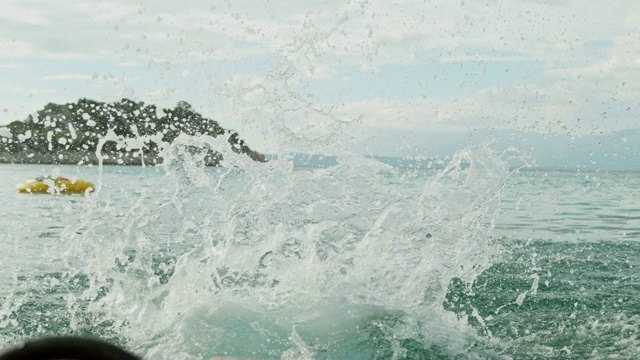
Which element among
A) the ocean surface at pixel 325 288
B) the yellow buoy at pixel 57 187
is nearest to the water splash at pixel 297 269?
the ocean surface at pixel 325 288

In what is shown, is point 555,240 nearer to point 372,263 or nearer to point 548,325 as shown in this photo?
point 548,325

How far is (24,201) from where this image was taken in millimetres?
36844

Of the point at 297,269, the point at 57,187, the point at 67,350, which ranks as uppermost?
the point at 57,187

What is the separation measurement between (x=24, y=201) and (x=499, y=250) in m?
27.4

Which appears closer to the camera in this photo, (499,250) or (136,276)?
(136,276)

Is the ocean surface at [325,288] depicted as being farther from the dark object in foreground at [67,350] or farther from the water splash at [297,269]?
the dark object in foreground at [67,350]

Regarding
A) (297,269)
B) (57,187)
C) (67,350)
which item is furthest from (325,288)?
(57,187)

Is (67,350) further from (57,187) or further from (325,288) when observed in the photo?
(57,187)

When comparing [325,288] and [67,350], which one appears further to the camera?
[325,288]

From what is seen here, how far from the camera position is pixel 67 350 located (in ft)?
3.94

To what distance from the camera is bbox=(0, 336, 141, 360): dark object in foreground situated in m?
1.18

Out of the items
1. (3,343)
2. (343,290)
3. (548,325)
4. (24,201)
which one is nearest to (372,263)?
(343,290)

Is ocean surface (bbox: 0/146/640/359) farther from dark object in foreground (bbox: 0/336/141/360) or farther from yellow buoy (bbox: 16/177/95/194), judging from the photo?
yellow buoy (bbox: 16/177/95/194)

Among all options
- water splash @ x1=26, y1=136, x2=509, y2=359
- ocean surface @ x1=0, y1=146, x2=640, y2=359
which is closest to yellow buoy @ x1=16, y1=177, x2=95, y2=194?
ocean surface @ x1=0, y1=146, x2=640, y2=359
